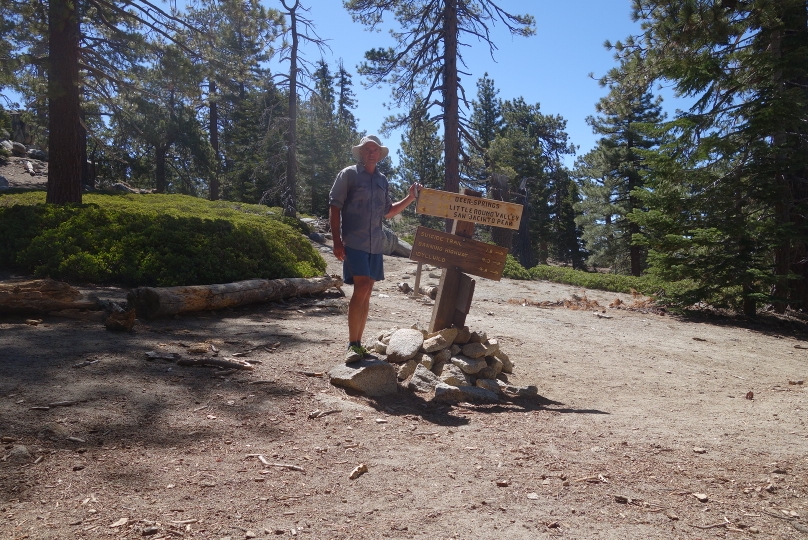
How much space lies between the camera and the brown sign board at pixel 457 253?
5.78 m

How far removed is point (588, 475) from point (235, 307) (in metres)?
5.95

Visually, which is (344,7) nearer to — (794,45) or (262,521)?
(794,45)

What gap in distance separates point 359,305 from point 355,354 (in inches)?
16.5

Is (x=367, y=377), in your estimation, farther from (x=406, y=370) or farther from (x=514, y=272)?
(x=514, y=272)

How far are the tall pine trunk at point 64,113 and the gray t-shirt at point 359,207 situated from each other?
29.3 ft

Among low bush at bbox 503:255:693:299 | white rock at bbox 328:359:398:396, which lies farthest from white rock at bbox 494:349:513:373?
low bush at bbox 503:255:693:299

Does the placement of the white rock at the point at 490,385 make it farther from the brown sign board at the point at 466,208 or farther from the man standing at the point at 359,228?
the brown sign board at the point at 466,208

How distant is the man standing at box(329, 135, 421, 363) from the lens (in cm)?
490

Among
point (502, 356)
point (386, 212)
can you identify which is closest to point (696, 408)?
point (502, 356)

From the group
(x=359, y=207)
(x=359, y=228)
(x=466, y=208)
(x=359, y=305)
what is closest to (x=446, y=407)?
(x=359, y=305)

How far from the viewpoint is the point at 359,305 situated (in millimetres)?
4988

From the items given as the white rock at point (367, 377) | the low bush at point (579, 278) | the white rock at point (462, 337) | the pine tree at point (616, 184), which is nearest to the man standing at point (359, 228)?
the white rock at point (367, 377)

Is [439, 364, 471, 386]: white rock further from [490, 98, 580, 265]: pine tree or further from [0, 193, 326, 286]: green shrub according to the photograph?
[490, 98, 580, 265]: pine tree

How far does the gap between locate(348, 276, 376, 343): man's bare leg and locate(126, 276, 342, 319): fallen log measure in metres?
A: 2.93
